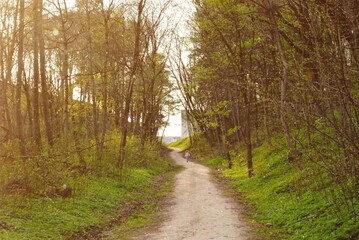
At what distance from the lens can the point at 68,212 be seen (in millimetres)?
12555

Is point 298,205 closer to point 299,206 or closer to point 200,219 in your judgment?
point 299,206

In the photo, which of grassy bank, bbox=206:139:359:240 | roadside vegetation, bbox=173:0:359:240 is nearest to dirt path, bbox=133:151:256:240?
grassy bank, bbox=206:139:359:240

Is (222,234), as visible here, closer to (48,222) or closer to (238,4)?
(48,222)

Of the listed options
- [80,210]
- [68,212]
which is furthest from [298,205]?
[68,212]

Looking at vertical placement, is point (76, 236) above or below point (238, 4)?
below

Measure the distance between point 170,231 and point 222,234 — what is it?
1476 millimetres

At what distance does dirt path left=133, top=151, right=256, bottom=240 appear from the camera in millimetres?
10789

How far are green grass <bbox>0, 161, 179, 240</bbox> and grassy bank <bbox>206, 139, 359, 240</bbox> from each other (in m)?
3.88

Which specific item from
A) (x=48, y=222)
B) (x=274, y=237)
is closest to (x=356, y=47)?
(x=274, y=237)

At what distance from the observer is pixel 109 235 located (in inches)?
448

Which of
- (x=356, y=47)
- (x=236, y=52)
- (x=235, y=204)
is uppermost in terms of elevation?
(x=236, y=52)

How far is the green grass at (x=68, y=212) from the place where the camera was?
1028 centimetres

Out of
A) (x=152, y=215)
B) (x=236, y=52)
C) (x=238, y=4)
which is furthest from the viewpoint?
(x=236, y=52)

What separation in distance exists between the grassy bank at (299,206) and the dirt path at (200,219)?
0.76 meters
